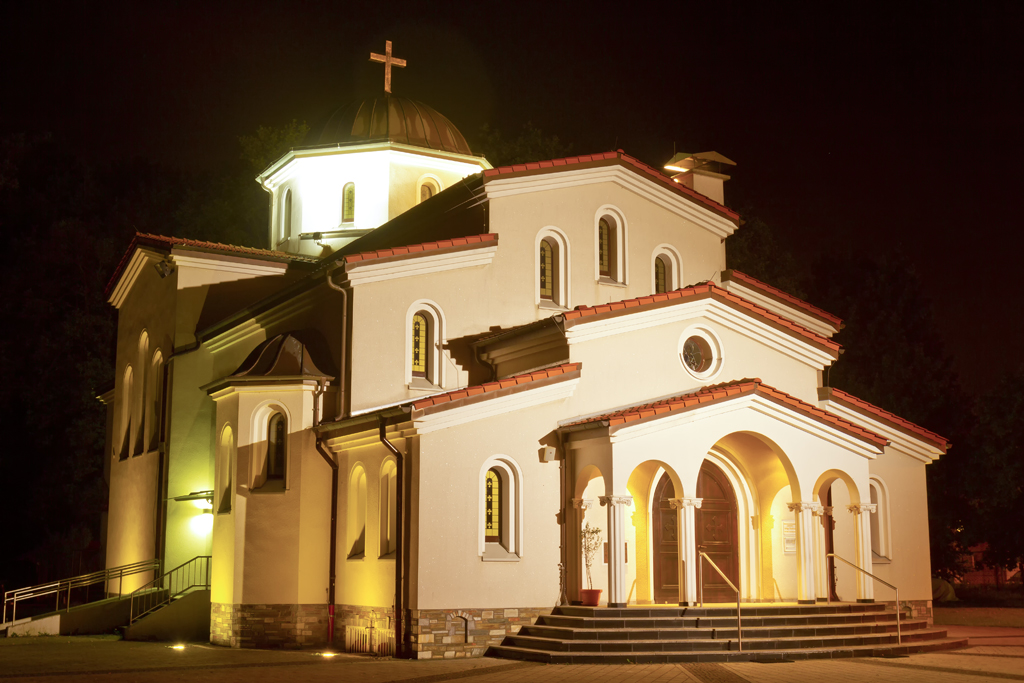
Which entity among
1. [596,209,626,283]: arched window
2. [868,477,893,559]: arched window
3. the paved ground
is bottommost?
the paved ground

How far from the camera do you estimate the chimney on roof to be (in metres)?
24.5

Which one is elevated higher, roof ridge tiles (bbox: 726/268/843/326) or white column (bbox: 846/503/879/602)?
roof ridge tiles (bbox: 726/268/843/326)

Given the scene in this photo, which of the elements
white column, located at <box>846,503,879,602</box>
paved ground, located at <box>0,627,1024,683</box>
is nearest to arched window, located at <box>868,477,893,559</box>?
white column, located at <box>846,503,879,602</box>

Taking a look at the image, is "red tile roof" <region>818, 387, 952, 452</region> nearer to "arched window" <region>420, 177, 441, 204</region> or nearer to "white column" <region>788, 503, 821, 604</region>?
"white column" <region>788, 503, 821, 604</region>

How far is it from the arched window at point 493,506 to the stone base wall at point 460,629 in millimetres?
1260

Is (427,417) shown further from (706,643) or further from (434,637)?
(706,643)

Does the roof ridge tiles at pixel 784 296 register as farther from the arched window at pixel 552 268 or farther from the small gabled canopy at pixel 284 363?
the small gabled canopy at pixel 284 363

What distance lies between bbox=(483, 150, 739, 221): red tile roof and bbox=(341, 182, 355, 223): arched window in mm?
6975

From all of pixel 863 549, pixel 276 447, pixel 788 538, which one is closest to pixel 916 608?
pixel 863 549

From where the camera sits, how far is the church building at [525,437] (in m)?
17.4

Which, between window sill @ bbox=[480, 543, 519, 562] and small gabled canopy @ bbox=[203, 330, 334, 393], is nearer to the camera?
window sill @ bbox=[480, 543, 519, 562]

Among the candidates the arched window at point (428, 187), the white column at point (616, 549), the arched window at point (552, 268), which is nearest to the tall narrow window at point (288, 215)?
the arched window at point (428, 187)

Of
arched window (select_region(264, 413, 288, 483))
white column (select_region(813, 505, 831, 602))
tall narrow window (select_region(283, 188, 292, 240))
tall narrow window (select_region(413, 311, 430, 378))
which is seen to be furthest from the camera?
tall narrow window (select_region(283, 188, 292, 240))

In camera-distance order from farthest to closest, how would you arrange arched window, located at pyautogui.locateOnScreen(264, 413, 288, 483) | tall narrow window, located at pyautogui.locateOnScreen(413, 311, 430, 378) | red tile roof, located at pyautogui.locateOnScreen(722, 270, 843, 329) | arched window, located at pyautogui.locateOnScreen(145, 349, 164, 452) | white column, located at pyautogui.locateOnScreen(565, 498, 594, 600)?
arched window, located at pyautogui.locateOnScreen(145, 349, 164, 452) < red tile roof, located at pyautogui.locateOnScreen(722, 270, 843, 329) < tall narrow window, located at pyautogui.locateOnScreen(413, 311, 430, 378) < arched window, located at pyautogui.locateOnScreen(264, 413, 288, 483) < white column, located at pyautogui.locateOnScreen(565, 498, 594, 600)
